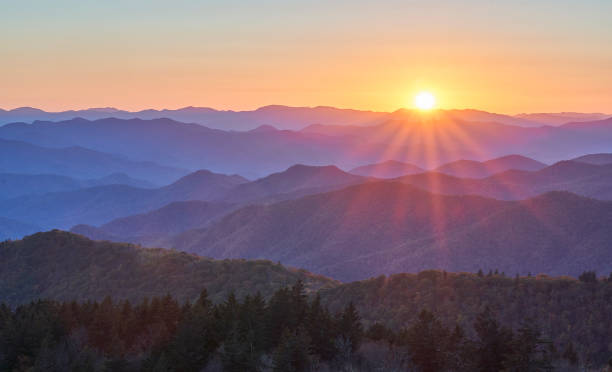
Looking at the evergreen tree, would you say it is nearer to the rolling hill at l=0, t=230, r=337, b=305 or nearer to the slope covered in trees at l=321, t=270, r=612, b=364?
the slope covered in trees at l=321, t=270, r=612, b=364

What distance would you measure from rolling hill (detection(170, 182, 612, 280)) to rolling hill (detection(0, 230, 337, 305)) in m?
41.3

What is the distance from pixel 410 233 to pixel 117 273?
233 feet

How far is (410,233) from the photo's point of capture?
11381 cm

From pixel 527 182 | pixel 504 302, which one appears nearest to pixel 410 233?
pixel 527 182

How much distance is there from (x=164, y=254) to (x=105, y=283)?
816cm

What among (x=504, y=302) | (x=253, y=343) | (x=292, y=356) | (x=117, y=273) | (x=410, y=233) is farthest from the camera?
(x=410, y=233)

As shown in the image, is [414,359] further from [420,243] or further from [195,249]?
[195,249]

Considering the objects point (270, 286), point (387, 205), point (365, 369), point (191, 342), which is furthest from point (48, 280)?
point (387, 205)

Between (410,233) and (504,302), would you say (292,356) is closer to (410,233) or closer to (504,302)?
(504,302)

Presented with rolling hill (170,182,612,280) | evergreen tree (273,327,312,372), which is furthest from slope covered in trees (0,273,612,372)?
rolling hill (170,182,612,280)

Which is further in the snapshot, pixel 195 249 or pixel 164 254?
pixel 195 249

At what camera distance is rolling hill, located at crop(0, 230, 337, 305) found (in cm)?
5322

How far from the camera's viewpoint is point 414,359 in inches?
→ 838

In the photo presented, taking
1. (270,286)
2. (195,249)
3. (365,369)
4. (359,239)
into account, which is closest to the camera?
(365,369)
